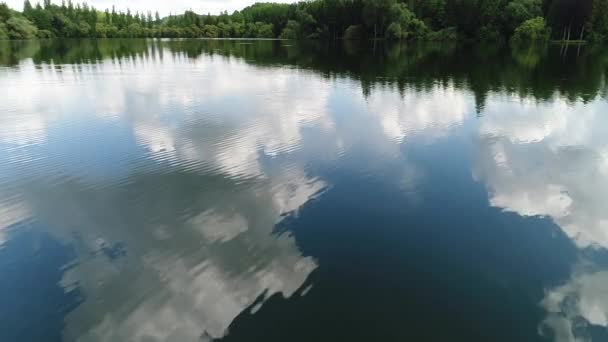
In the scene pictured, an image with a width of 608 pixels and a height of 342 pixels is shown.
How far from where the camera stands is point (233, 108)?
27344 millimetres

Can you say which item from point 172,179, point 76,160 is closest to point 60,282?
point 172,179

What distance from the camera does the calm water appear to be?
8.08 m

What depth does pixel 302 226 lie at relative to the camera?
11.6 meters

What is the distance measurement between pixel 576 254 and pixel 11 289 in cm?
1444

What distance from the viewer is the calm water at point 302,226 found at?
318 inches

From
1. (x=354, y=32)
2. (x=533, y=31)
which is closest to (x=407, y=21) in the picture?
(x=354, y=32)

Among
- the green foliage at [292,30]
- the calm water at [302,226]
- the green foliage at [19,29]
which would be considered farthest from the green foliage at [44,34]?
the calm water at [302,226]

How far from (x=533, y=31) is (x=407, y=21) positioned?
33815mm

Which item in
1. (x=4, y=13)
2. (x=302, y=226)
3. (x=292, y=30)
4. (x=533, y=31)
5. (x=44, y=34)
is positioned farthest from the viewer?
(x=292, y=30)

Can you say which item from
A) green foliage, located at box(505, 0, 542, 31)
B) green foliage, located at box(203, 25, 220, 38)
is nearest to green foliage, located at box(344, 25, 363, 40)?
green foliage, located at box(505, 0, 542, 31)

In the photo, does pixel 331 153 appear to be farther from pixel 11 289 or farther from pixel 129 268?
pixel 11 289

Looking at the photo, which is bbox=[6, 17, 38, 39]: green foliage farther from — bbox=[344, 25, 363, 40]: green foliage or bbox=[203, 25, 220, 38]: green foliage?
bbox=[344, 25, 363, 40]: green foliage

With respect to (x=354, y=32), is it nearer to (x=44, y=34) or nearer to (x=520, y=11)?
(x=520, y=11)

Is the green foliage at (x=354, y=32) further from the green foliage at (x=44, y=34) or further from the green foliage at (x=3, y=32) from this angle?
the green foliage at (x=3, y=32)
